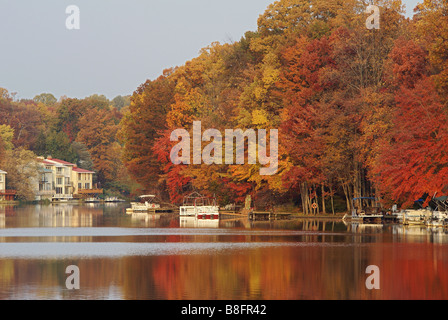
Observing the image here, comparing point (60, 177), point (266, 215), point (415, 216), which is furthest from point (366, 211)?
point (60, 177)

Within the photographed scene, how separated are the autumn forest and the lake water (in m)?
7.15

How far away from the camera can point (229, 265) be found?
1098 inches

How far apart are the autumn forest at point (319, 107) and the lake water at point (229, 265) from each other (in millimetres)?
7152

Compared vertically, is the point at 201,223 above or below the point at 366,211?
below

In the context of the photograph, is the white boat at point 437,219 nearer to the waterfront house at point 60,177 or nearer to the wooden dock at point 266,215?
the wooden dock at point 266,215

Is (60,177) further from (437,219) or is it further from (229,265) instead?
(229,265)

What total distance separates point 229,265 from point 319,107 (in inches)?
1332

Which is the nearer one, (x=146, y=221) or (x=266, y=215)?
(x=266, y=215)

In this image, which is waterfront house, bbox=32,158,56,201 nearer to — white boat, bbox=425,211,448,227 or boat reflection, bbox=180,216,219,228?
boat reflection, bbox=180,216,219,228

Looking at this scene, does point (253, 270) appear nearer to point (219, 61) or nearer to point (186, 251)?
point (186, 251)

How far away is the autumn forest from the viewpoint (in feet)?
151

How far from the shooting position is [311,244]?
120 feet
